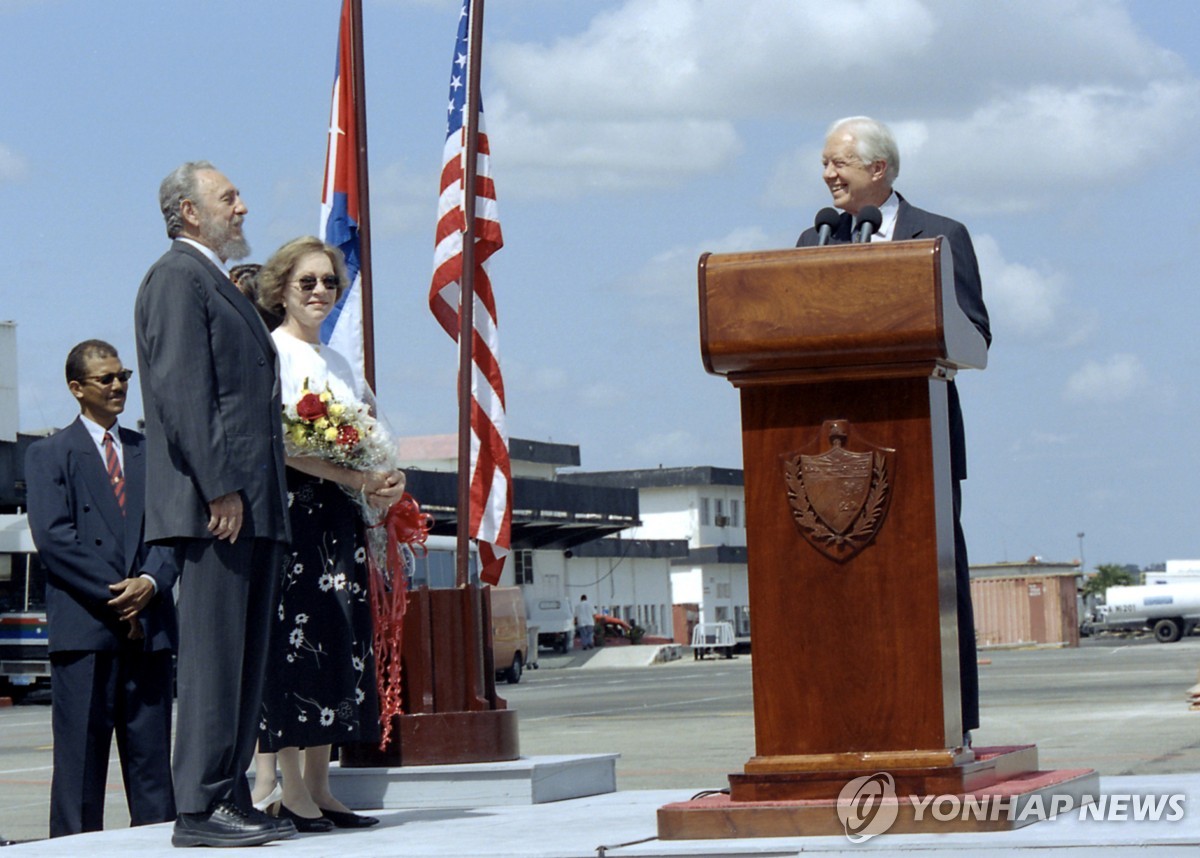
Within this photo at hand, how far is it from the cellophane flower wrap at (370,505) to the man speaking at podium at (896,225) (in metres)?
1.50

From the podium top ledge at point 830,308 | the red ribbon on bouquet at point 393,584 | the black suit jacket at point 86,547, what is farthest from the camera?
the black suit jacket at point 86,547

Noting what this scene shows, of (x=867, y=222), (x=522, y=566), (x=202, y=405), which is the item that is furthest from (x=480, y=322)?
(x=522, y=566)

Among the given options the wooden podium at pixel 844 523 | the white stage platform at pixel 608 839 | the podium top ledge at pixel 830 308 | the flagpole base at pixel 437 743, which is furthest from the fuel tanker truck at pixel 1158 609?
the podium top ledge at pixel 830 308

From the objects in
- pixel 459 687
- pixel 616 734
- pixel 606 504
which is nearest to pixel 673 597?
pixel 606 504

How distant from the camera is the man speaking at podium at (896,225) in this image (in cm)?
502

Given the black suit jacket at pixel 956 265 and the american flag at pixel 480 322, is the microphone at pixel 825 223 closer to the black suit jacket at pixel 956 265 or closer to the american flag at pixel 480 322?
the black suit jacket at pixel 956 265

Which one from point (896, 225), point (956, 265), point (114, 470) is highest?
point (896, 225)

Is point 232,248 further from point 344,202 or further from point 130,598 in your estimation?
point 344,202

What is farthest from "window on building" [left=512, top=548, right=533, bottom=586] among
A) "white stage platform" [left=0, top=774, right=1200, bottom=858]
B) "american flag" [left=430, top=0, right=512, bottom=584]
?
"white stage platform" [left=0, top=774, right=1200, bottom=858]

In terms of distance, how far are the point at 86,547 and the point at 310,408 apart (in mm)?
1231

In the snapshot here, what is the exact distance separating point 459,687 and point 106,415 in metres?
1.71

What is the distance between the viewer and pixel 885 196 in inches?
207

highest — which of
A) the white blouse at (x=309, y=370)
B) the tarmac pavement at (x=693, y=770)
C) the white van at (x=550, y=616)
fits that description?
the white blouse at (x=309, y=370)

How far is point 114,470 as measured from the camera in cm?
650
